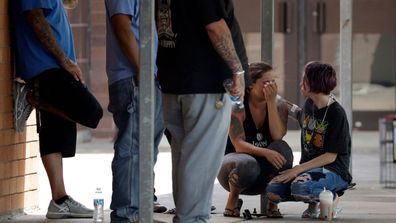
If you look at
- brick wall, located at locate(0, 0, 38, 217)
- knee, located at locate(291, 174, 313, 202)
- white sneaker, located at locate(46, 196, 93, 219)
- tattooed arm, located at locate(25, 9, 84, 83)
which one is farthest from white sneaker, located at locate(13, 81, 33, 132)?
knee, located at locate(291, 174, 313, 202)

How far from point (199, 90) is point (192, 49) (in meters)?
0.25

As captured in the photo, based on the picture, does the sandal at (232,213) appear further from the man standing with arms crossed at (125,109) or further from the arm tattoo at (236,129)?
the man standing with arms crossed at (125,109)

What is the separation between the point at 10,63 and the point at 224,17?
6.42 ft

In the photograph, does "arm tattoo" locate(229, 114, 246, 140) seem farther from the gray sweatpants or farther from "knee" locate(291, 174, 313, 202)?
the gray sweatpants

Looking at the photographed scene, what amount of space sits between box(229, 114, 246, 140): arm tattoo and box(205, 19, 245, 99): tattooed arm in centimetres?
150

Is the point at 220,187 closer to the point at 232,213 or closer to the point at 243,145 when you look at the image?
the point at 232,213

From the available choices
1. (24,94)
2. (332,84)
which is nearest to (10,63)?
(24,94)

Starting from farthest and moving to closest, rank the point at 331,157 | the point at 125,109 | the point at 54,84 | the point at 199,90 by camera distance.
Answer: the point at 331,157 < the point at 54,84 < the point at 125,109 < the point at 199,90

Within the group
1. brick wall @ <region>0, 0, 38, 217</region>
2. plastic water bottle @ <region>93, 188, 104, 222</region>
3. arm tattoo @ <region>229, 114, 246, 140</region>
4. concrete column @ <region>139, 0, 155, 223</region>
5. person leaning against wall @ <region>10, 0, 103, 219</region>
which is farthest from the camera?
arm tattoo @ <region>229, 114, 246, 140</region>

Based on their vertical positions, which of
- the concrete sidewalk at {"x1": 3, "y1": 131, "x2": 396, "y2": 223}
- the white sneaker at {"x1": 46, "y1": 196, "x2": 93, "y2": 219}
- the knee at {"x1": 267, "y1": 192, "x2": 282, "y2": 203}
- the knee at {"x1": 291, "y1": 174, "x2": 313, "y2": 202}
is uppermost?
the knee at {"x1": 291, "y1": 174, "x2": 313, "y2": 202}

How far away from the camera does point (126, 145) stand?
24.3 feet

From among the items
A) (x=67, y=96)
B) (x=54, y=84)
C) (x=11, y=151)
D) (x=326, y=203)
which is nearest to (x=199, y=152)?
(x=67, y=96)

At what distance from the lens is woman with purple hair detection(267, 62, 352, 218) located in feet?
26.5

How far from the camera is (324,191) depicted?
26.5 feet
